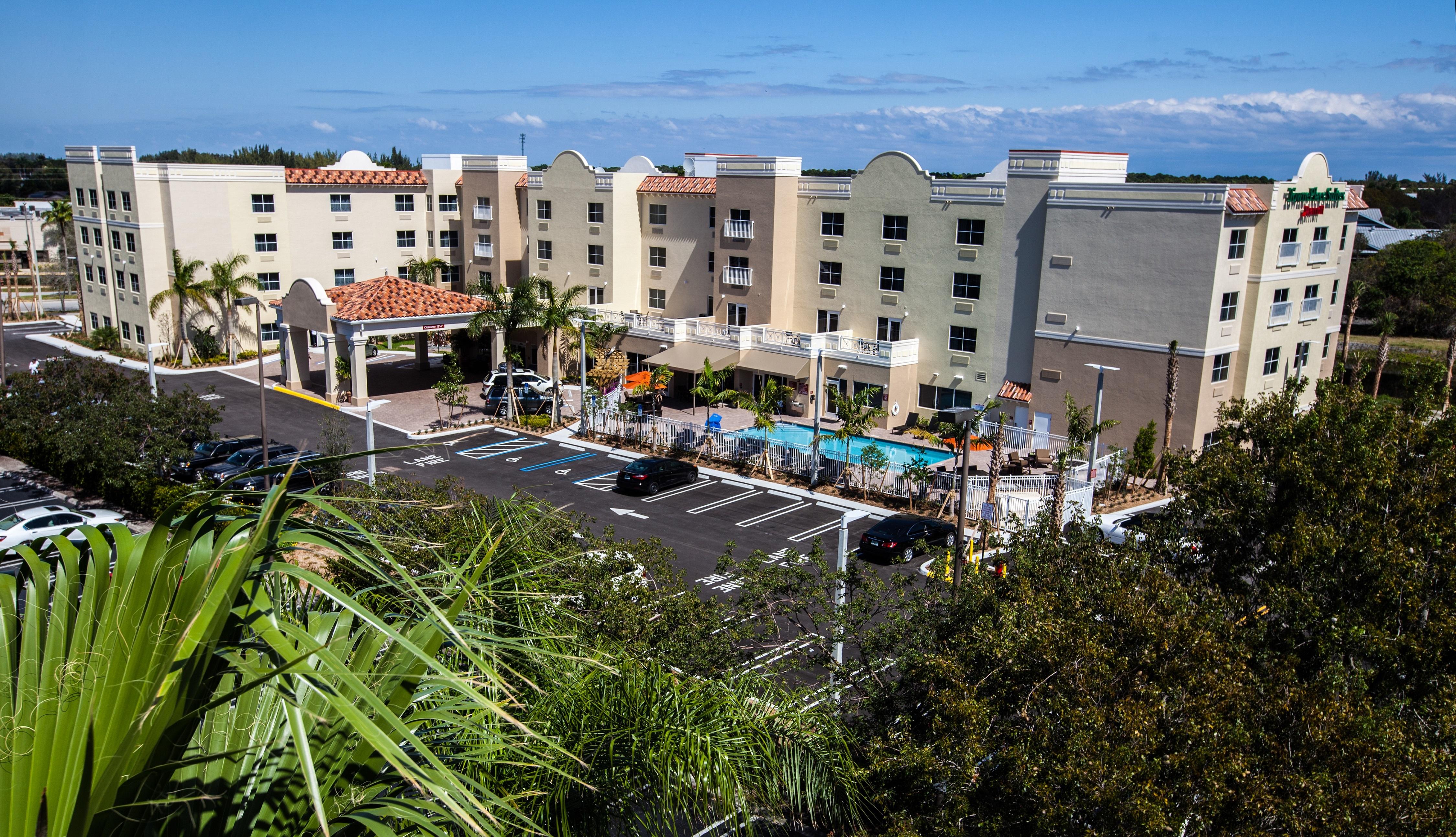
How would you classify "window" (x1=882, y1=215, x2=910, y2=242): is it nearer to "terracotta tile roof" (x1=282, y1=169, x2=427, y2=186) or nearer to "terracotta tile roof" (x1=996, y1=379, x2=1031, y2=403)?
"terracotta tile roof" (x1=996, y1=379, x2=1031, y2=403)

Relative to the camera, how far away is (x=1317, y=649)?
1298cm

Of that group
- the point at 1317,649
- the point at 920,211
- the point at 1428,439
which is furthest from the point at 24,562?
the point at 920,211

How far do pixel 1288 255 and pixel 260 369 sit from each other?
37.1 m

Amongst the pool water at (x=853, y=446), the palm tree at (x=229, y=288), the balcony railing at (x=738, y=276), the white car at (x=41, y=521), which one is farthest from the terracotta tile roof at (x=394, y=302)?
the white car at (x=41, y=521)

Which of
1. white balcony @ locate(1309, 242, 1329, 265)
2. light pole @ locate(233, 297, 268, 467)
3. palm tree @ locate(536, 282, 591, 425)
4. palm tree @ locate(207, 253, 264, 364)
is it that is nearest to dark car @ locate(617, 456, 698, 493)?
palm tree @ locate(536, 282, 591, 425)

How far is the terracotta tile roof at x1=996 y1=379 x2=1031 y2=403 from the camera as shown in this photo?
41.4m

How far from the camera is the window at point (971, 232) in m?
42.8

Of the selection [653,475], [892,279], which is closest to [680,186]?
[892,279]

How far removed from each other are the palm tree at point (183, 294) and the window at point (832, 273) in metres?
32.9

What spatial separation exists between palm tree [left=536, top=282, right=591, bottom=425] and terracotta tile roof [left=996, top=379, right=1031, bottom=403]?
58.2ft

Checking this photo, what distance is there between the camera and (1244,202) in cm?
3681

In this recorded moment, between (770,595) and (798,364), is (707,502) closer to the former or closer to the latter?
(798,364)

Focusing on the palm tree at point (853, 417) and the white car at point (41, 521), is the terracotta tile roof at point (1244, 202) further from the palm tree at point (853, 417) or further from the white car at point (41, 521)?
the white car at point (41, 521)

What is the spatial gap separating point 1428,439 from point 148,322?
5809 centimetres
